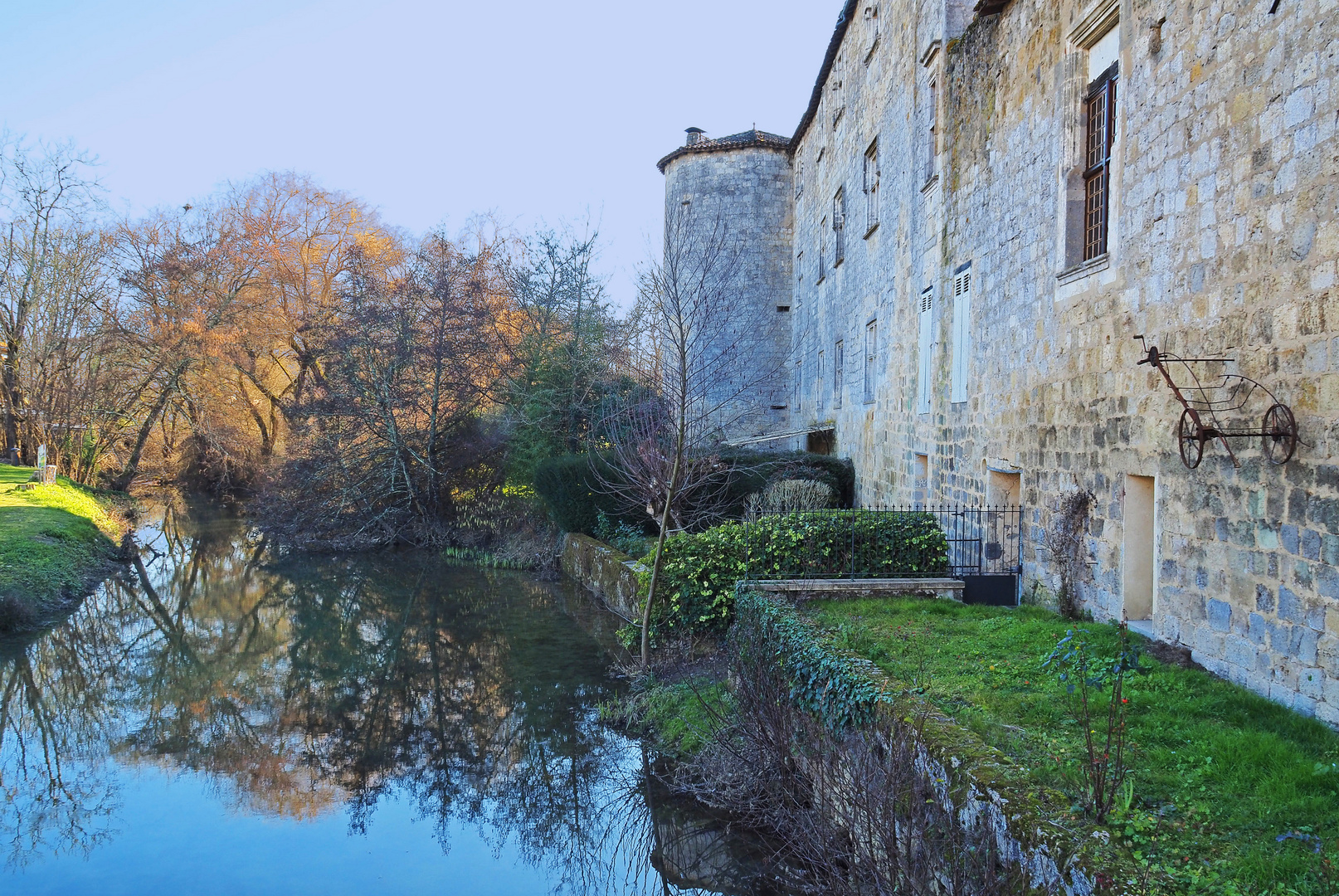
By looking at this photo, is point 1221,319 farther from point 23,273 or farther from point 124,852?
point 23,273

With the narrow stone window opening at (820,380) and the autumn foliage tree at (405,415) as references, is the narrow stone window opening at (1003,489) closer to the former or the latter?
the narrow stone window opening at (820,380)

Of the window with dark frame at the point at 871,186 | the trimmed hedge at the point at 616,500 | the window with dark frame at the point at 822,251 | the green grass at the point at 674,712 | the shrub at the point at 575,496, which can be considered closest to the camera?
the green grass at the point at 674,712

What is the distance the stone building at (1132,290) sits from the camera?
459 centimetres

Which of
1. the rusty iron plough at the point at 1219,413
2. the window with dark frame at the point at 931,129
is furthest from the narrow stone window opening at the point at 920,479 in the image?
the rusty iron plough at the point at 1219,413

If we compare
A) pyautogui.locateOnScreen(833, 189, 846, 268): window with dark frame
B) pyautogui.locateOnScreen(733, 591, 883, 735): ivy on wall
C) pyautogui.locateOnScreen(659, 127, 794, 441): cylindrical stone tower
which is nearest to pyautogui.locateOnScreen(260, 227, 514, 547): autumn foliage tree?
pyautogui.locateOnScreen(659, 127, 794, 441): cylindrical stone tower

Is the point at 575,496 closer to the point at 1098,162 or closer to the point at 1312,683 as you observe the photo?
the point at 1098,162

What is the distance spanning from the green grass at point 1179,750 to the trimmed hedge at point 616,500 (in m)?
8.49

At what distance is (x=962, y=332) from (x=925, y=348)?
141 cm

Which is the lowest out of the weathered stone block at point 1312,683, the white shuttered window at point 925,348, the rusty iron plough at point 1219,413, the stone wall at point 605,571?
the stone wall at point 605,571

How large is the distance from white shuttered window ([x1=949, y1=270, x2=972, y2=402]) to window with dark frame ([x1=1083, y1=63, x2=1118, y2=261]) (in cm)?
264

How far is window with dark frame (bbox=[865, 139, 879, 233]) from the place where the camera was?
1513 centimetres

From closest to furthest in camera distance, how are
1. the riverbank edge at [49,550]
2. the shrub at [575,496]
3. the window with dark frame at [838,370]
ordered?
the riverbank edge at [49,550], the shrub at [575,496], the window with dark frame at [838,370]

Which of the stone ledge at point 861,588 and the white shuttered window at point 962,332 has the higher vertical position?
the white shuttered window at point 962,332

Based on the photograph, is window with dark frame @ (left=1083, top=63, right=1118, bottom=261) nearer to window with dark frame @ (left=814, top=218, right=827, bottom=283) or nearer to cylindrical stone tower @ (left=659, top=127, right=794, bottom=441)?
window with dark frame @ (left=814, top=218, right=827, bottom=283)
